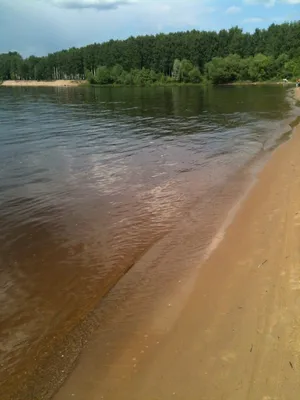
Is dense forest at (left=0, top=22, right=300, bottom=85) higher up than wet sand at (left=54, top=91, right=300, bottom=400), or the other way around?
dense forest at (left=0, top=22, right=300, bottom=85)

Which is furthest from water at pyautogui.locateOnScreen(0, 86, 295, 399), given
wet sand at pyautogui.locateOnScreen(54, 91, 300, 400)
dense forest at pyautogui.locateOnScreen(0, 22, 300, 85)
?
dense forest at pyautogui.locateOnScreen(0, 22, 300, 85)

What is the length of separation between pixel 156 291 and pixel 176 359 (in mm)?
2506

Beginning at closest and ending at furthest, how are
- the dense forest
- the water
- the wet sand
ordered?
1. the wet sand
2. the water
3. the dense forest

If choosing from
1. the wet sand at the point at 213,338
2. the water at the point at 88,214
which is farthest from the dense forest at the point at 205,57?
the wet sand at the point at 213,338

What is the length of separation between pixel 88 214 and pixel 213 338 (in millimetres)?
8075

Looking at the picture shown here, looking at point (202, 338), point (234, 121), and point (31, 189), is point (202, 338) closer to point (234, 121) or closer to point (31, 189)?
point (31, 189)

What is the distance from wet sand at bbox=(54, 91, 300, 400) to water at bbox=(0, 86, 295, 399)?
96 centimetres

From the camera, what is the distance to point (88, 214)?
44.2 feet

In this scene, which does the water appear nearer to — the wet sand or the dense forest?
the wet sand

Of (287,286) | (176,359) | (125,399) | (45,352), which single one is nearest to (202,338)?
(176,359)

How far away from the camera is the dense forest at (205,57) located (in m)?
148

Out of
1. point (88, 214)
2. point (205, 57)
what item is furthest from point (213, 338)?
point (205, 57)

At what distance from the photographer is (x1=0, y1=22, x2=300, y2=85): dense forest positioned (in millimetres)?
148500

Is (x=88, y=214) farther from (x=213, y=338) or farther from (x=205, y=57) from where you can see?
(x=205, y=57)
